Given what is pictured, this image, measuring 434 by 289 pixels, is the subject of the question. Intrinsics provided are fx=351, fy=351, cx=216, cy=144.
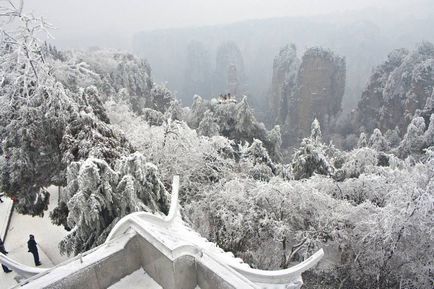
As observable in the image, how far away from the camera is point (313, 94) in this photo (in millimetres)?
51312

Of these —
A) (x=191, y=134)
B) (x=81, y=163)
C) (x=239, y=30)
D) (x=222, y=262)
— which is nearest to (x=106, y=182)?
(x=81, y=163)

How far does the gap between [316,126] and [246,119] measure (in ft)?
16.8

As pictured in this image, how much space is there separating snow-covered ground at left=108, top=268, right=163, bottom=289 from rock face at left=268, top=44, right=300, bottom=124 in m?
50.2

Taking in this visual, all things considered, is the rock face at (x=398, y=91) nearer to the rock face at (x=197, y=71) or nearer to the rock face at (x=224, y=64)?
the rock face at (x=224, y=64)

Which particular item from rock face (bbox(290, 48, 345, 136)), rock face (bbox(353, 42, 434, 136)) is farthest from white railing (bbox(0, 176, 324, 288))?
rock face (bbox(290, 48, 345, 136))

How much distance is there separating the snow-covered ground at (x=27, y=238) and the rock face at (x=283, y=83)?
4490 centimetres

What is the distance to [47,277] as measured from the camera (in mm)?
4090

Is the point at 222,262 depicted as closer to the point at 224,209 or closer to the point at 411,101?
the point at 224,209

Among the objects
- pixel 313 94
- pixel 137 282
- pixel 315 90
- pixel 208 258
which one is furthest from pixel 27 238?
pixel 315 90

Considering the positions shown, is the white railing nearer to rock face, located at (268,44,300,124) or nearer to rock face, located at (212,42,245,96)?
rock face, located at (268,44,300,124)

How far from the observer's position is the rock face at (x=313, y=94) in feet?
166

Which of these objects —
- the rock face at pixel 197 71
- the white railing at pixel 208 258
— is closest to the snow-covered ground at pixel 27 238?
the white railing at pixel 208 258

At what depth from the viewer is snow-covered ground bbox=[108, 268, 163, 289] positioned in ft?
14.7

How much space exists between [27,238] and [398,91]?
Result: 4166 centimetres
